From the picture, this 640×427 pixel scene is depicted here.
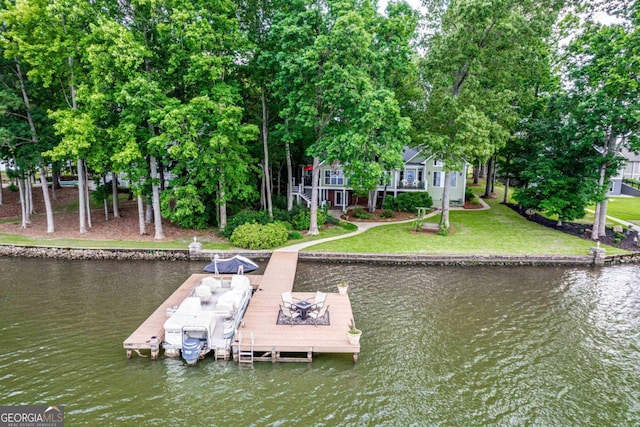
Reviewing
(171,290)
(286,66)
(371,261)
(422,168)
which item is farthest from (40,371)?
(422,168)

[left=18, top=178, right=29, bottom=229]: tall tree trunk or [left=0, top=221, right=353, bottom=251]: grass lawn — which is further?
[left=18, top=178, right=29, bottom=229]: tall tree trunk

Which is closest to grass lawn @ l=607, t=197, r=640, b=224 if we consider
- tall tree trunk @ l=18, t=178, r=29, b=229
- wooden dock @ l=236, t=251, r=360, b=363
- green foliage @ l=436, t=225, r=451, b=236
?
green foliage @ l=436, t=225, r=451, b=236

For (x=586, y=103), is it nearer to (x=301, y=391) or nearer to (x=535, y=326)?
(x=535, y=326)

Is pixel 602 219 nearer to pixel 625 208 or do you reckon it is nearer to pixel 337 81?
pixel 625 208

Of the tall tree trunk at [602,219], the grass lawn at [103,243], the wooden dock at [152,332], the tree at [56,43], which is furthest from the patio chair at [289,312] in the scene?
the tall tree trunk at [602,219]

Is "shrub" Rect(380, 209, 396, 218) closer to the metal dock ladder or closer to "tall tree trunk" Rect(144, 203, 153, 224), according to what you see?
"tall tree trunk" Rect(144, 203, 153, 224)

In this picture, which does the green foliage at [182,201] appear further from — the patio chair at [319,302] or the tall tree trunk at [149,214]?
the patio chair at [319,302]
